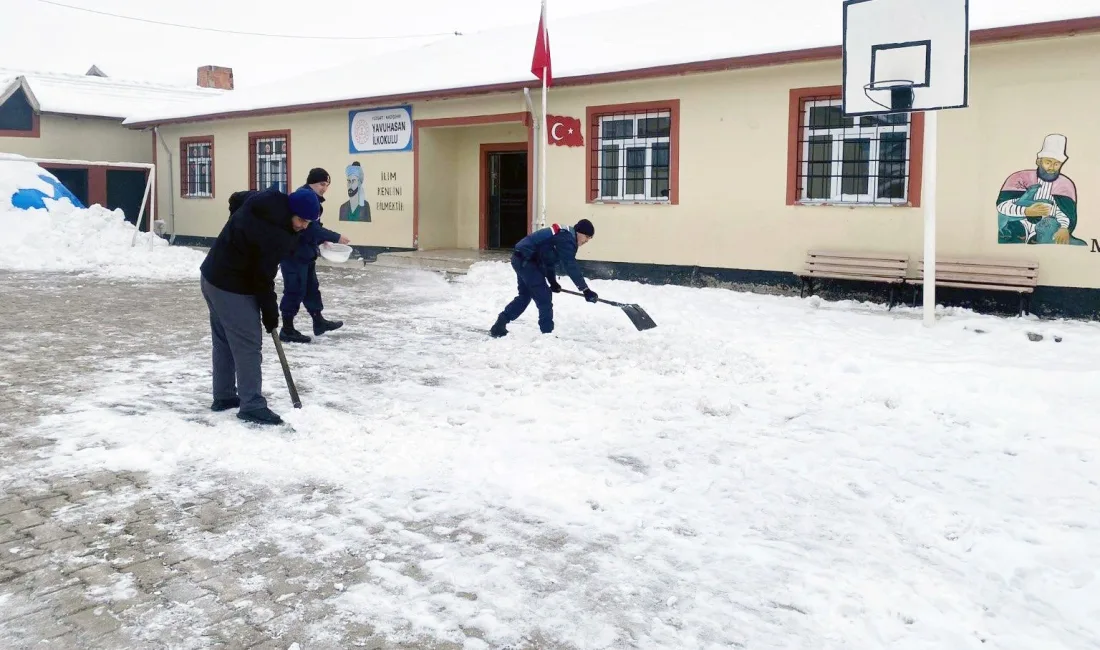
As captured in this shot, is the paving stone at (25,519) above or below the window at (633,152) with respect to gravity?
below

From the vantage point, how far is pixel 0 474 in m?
4.67

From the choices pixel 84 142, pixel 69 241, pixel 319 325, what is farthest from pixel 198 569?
pixel 84 142

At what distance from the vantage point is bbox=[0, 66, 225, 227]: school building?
21938mm

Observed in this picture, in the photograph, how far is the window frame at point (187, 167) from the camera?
20.5m

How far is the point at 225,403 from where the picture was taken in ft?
19.7

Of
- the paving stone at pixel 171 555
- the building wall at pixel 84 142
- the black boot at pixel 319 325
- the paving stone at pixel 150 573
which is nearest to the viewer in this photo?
the paving stone at pixel 150 573

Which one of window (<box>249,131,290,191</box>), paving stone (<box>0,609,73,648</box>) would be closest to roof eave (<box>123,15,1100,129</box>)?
window (<box>249,131,290,191</box>)

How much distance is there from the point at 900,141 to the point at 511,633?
9858 mm

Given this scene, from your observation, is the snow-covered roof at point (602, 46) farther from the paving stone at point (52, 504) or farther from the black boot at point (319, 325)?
the paving stone at point (52, 504)

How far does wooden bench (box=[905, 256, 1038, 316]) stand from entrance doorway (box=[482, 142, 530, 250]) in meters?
8.39

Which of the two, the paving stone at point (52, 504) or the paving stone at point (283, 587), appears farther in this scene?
the paving stone at point (52, 504)

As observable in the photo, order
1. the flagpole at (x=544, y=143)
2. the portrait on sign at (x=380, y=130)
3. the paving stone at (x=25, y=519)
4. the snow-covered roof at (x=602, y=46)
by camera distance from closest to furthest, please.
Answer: the paving stone at (x=25, y=519) → the snow-covered roof at (x=602, y=46) → the flagpole at (x=544, y=143) → the portrait on sign at (x=380, y=130)

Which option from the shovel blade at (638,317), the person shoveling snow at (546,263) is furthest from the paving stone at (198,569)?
the shovel blade at (638,317)

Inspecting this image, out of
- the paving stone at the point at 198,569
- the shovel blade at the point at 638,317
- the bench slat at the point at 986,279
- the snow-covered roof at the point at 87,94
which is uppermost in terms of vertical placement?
the snow-covered roof at the point at 87,94
